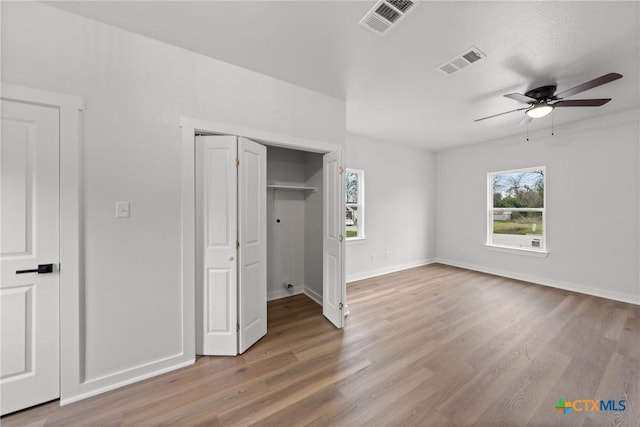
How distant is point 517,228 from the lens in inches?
181

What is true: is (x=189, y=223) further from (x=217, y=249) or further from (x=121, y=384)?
(x=121, y=384)

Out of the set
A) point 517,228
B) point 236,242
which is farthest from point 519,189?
point 236,242

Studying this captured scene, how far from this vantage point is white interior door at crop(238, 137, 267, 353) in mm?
2205

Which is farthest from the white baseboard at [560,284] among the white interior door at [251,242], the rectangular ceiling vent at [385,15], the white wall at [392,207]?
the rectangular ceiling vent at [385,15]

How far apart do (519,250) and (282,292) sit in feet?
15.3

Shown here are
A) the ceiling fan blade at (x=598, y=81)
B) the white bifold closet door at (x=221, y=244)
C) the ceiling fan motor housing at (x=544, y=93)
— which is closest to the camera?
the ceiling fan blade at (x=598, y=81)

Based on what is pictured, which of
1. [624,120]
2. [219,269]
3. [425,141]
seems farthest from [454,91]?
[219,269]

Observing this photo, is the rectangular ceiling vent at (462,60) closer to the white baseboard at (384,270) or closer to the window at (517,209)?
the window at (517,209)

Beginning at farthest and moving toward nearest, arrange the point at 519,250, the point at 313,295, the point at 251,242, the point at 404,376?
the point at 519,250 < the point at 313,295 < the point at 251,242 < the point at 404,376

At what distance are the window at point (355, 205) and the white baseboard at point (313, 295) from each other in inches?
55.0

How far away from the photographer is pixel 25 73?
5.01ft

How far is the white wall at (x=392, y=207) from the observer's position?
4.55 meters

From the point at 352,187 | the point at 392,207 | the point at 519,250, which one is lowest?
the point at 519,250

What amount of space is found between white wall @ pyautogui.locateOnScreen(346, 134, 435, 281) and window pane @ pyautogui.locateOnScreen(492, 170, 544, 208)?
1.35 m
